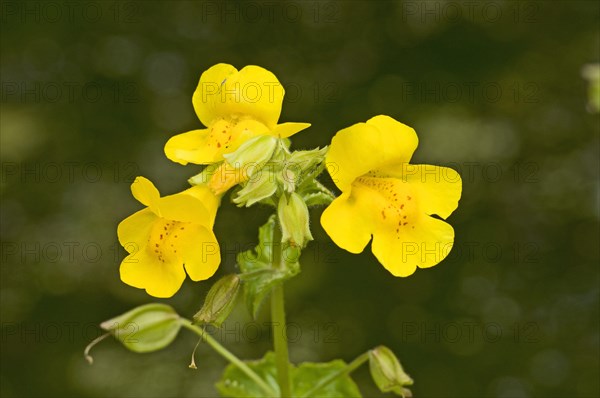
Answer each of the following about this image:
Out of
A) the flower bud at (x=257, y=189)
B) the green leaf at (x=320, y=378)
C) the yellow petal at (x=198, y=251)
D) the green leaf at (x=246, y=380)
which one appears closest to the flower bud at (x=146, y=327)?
the green leaf at (x=246, y=380)

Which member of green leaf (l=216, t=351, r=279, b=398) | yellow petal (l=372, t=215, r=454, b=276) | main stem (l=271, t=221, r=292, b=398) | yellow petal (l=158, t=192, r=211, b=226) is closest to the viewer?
yellow petal (l=158, t=192, r=211, b=226)

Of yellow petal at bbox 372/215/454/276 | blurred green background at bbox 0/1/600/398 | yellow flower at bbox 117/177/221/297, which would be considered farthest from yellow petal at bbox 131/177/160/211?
blurred green background at bbox 0/1/600/398

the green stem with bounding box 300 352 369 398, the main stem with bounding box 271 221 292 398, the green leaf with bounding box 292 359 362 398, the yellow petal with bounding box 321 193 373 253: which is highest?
the yellow petal with bounding box 321 193 373 253

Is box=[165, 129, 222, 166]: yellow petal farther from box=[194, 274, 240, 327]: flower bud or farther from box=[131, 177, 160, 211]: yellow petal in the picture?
box=[194, 274, 240, 327]: flower bud

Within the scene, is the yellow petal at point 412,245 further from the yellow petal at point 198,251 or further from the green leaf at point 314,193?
the yellow petal at point 198,251

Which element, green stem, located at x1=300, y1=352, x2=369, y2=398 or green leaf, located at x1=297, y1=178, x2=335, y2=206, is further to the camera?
green stem, located at x1=300, y1=352, x2=369, y2=398
